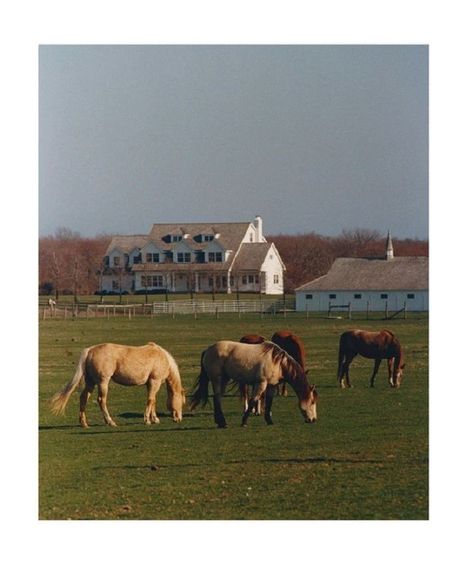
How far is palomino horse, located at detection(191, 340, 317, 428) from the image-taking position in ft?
53.2

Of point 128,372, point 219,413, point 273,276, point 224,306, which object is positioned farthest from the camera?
point 224,306

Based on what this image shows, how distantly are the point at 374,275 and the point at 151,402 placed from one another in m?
4.42

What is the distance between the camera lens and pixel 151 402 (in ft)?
55.1

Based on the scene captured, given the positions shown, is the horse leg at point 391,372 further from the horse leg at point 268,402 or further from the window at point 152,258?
the window at point 152,258

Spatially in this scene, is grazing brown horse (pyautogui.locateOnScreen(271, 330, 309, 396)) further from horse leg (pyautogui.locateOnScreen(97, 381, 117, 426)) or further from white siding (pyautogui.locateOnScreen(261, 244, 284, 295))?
horse leg (pyautogui.locateOnScreen(97, 381, 117, 426))

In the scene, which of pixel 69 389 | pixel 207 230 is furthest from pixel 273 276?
pixel 69 389

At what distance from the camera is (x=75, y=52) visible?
607 inches

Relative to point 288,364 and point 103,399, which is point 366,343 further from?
point 103,399

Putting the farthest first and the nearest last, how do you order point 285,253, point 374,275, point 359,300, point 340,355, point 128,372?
point 359,300 → point 340,355 → point 374,275 → point 285,253 → point 128,372

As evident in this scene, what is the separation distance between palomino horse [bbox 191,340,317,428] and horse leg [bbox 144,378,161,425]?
776mm

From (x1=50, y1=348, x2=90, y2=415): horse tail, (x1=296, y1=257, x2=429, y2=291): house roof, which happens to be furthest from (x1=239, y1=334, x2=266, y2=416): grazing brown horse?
(x1=50, y1=348, x2=90, y2=415): horse tail

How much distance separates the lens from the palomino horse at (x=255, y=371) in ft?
53.2

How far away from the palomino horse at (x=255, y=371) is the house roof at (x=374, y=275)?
2287mm
